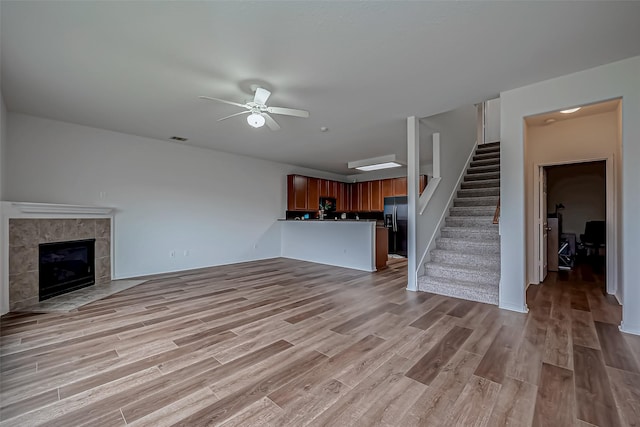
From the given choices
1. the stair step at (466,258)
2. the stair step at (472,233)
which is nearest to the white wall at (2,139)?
the stair step at (466,258)

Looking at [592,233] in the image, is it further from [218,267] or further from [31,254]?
[31,254]

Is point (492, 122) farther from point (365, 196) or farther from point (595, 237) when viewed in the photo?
point (365, 196)

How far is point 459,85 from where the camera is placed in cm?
308

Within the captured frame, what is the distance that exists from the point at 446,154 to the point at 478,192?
1.05 meters

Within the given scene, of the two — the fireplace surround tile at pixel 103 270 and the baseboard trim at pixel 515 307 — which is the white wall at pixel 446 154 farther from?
the fireplace surround tile at pixel 103 270

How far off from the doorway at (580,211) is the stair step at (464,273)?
3517 mm

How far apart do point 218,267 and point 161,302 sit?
2.35 m

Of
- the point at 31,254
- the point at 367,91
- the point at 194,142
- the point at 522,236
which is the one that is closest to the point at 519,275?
the point at 522,236

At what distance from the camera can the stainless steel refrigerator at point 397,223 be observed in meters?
7.53

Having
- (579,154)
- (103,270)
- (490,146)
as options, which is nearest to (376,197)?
(490,146)

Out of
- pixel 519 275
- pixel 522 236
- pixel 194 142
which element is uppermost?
pixel 194 142

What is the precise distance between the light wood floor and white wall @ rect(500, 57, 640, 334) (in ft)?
1.44

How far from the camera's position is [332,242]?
20.6ft

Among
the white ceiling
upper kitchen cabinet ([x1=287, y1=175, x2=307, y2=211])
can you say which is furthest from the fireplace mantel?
upper kitchen cabinet ([x1=287, y1=175, x2=307, y2=211])
